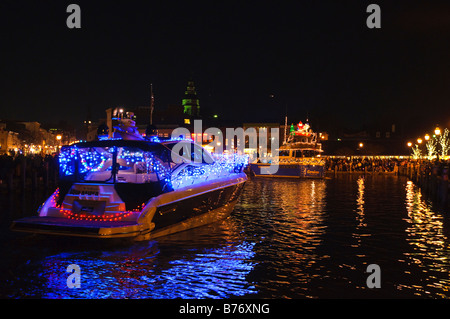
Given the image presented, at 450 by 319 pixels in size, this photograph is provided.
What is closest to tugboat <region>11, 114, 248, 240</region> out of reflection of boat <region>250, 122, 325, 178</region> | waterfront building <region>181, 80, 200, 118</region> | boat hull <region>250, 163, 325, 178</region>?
boat hull <region>250, 163, 325, 178</region>

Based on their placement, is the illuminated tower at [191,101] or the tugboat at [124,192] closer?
the tugboat at [124,192]

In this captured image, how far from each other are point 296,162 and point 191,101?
106850 millimetres

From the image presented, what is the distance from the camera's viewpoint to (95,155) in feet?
37.2

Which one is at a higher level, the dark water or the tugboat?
the tugboat

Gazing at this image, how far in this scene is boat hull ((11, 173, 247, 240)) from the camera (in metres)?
9.42

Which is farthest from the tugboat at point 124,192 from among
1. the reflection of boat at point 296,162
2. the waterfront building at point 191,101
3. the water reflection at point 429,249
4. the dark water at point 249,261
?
the waterfront building at point 191,101

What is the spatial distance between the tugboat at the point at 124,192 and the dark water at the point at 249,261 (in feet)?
1.55

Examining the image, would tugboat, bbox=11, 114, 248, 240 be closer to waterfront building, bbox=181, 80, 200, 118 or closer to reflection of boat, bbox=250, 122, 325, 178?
reflection of boat, bbox=250, 122, 325, 178

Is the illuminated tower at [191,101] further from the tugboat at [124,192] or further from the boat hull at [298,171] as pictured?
the tugboat at [124,192]

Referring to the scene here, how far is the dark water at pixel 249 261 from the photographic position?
23.7 ft

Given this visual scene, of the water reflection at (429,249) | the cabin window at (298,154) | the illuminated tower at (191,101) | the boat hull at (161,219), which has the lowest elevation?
the water reflection at (429,249)

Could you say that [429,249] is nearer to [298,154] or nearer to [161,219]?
[161,219]
